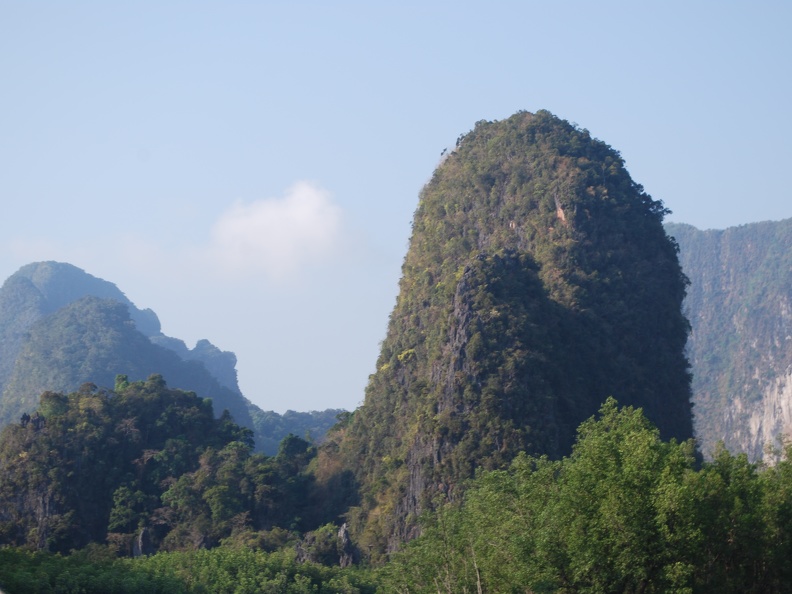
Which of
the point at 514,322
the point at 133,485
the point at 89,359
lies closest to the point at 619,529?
the point at 514,322

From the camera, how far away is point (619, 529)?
72.8ft

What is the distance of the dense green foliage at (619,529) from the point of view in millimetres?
22203

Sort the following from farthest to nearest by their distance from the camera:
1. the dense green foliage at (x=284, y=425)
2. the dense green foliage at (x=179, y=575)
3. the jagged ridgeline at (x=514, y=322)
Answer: the dense green foliage at (x=284, y=425)
the jagged ridgeline at (x=514, y=322)
the dense green foliage at (x=179, y=575)

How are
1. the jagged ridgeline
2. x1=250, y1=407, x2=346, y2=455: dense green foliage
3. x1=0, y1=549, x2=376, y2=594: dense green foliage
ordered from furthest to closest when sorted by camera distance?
x1=250, y1=407, x2=346, y2=455: dense green foliage, the jagged ridgeline, x1=0, y1=549, x2=376, y2=594: dense green foliage

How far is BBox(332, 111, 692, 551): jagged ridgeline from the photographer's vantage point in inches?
1624

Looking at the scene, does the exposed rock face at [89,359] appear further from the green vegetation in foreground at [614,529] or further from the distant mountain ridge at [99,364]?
the green vegetation in foreground at [614,529]

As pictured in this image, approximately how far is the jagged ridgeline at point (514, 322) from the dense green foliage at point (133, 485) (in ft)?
10.8

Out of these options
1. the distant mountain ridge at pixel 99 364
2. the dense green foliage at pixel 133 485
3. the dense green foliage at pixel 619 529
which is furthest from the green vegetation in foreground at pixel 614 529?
the distant mountain ridge at pixel 99 364

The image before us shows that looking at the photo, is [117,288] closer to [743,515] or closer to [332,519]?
[332,519]

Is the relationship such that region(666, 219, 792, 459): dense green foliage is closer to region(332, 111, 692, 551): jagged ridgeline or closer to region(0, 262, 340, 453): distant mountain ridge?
region(0, 262, 340, 453): distant mountain ridge

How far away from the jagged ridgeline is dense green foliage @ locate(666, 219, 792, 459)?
37857mm

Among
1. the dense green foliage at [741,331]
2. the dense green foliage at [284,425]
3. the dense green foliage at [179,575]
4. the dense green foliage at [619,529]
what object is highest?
the dense green foliage at [741,331]

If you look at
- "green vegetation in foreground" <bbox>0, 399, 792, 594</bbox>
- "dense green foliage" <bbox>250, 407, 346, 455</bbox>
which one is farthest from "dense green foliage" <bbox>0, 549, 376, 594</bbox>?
"dense green foliage" <bbox>250, 407, 346, 455</bbox>

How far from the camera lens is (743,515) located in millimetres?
23547
